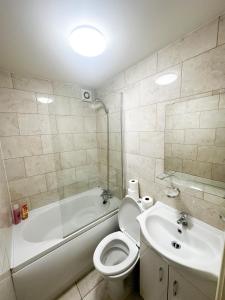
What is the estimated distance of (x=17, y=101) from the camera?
5.27ft

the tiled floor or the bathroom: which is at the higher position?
the bathroom

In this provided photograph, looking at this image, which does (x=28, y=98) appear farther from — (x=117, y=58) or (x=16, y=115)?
(x=117, y=58)

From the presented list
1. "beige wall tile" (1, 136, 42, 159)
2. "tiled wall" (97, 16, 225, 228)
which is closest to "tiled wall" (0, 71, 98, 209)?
"beige wall tile" (1, 136, 42, 159)

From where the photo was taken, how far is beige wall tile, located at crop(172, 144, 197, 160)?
1099 mm

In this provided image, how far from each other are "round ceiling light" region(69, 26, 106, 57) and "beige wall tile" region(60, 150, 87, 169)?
1.36 meters

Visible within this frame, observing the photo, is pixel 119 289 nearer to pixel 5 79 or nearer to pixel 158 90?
pixel 158 90

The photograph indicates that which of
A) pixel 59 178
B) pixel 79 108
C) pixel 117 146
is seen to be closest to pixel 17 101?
pixel 79 108

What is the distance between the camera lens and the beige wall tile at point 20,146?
1582mm

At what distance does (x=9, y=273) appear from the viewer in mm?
1003

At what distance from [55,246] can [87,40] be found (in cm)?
185

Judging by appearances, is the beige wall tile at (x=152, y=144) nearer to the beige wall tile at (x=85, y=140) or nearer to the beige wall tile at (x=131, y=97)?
the beige wall tile at (x=131, y=97)

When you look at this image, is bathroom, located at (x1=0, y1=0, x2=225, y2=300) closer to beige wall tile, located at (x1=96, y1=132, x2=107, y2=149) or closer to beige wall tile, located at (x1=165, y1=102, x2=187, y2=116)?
beige wall tile, located at (x1=165, y1=102, x2=187, y2=116)

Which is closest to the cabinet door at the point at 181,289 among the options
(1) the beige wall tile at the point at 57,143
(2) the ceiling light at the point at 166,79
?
(2) the ceiling light at the point at 166,79

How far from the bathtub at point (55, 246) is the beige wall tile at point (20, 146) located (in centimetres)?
83
